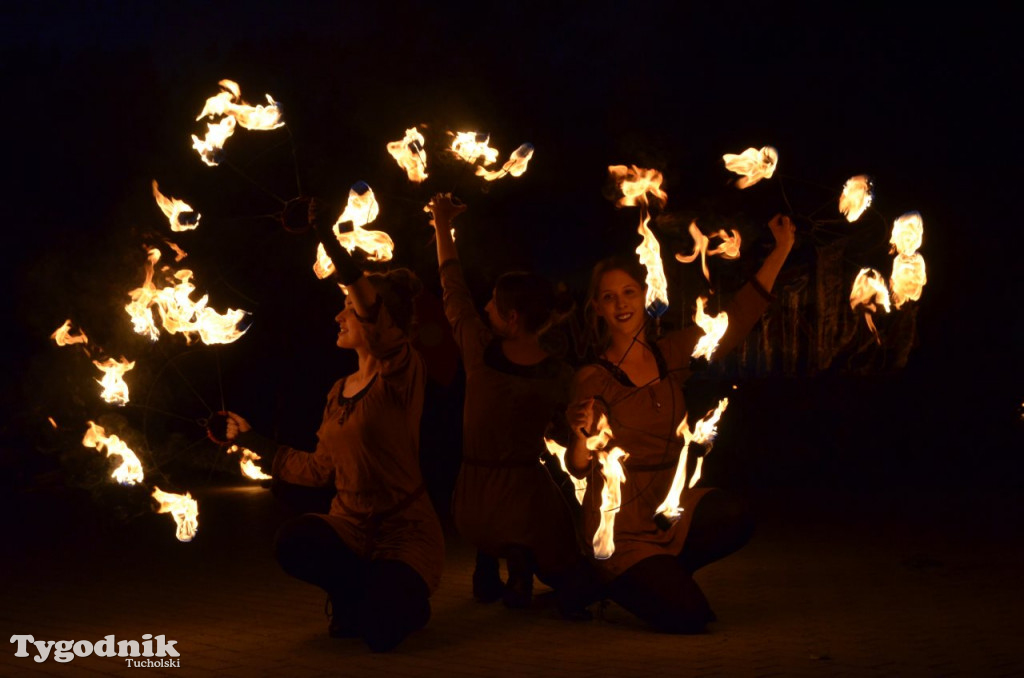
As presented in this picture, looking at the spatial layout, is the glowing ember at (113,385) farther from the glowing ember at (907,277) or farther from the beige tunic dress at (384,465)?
the glowing ember at (907,277)

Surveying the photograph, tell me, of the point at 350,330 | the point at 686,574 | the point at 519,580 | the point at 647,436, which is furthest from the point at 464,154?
the point at 686,574

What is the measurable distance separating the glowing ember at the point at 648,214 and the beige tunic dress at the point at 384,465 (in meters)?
1.31

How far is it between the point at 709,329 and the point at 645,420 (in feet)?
1.95

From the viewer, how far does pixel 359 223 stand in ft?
24.9

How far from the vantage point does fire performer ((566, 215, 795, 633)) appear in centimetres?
717

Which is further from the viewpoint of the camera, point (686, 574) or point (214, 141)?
point (214, 141)

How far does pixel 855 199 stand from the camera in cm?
724

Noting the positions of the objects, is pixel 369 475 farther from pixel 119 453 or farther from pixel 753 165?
pixel 753 165

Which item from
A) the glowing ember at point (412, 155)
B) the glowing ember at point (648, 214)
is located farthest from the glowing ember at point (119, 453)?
the glowing ember at point (648, 214)

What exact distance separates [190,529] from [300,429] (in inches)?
495

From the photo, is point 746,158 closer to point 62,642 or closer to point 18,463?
point 62,642

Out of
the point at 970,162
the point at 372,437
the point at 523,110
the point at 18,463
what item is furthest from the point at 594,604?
the point at 18,463

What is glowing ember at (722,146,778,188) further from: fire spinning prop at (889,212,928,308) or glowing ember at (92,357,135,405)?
glowing ember at (92,357,135,405)

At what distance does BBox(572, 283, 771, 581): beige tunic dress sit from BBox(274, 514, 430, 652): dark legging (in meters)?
1.12
